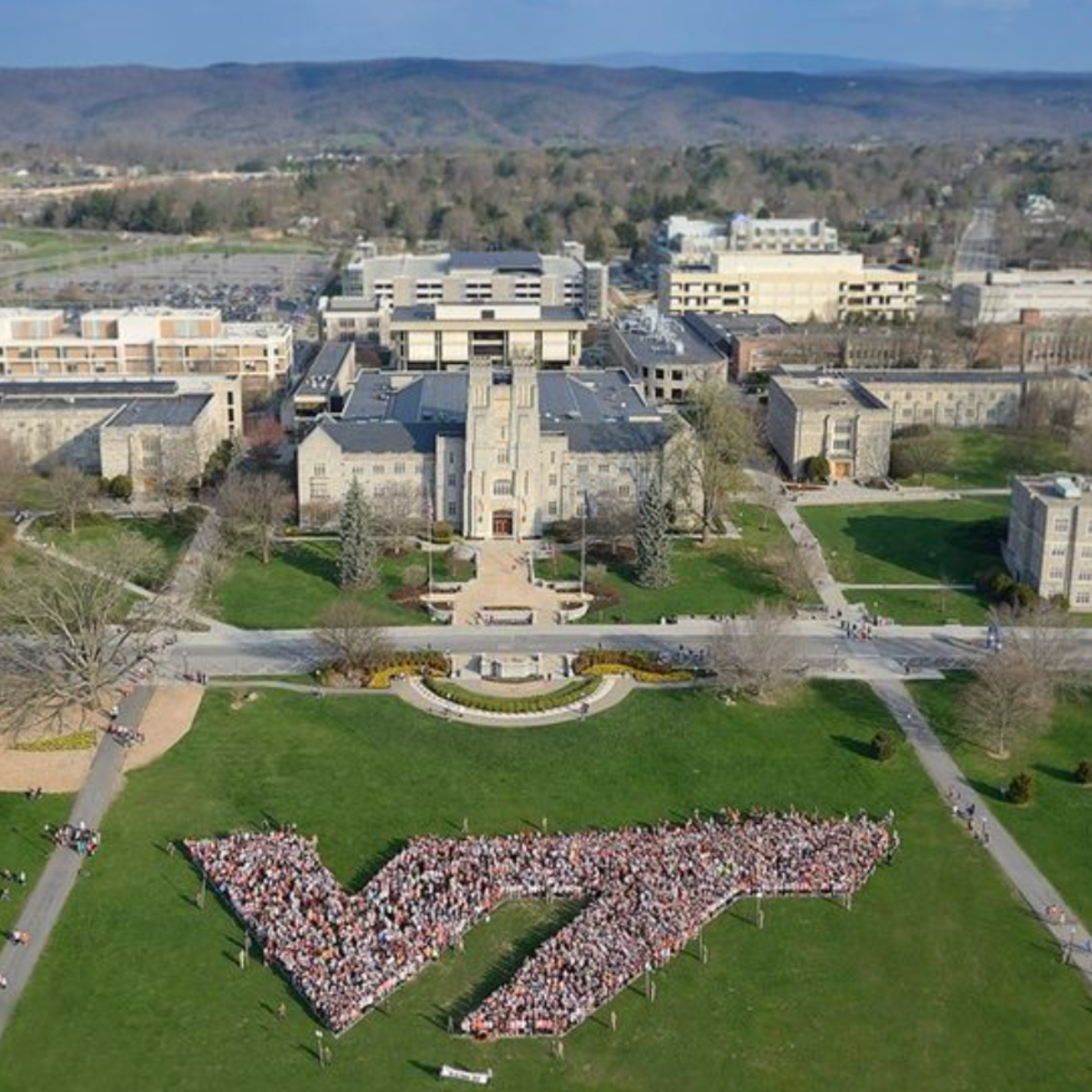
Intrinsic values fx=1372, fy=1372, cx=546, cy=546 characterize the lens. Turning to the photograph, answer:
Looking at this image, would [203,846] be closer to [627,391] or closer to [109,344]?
[627,391]

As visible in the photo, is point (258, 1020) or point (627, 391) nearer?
point (258, 1020)

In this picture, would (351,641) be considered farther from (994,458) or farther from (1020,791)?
(994,458)

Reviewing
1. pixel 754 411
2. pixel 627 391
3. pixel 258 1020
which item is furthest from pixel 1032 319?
pixel 258 1020

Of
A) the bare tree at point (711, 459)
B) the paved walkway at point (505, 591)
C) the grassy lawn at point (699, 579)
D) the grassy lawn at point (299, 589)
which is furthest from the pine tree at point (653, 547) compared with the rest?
the grassy lawn at point (299, 589)

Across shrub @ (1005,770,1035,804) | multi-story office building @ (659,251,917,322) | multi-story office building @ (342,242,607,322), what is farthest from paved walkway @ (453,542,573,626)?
multi-story office building @ (659,251,917,322)

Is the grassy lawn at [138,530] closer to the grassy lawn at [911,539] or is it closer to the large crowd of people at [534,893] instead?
the large crowd of people at [534,893]

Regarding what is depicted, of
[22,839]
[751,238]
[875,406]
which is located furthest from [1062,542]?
[751,238]

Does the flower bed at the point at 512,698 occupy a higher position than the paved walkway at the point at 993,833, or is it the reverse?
the flower bed at the point at 512,698
